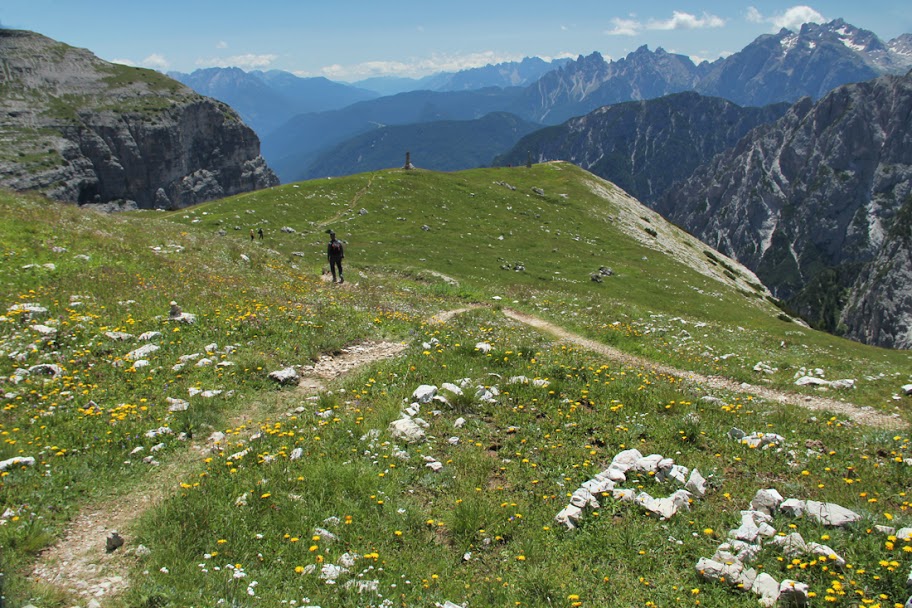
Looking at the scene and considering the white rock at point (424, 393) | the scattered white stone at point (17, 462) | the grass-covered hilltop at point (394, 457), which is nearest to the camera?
the grass-covered hilltop at point (394, 457)

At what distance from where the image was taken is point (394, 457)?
34.3 ft

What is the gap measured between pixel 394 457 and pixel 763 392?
46.0 ft

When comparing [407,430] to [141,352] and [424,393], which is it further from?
[141,352]

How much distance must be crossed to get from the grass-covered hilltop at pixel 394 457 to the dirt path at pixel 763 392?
17 cm

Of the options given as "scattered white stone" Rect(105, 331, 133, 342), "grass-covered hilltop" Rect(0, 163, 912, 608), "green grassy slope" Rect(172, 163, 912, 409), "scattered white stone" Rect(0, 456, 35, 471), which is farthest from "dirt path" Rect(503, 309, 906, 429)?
"scattered white stone" Rect(0, 456, 35, 471)

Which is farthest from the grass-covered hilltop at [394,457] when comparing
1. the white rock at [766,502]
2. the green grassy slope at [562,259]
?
the green grassy slope at [562,259]

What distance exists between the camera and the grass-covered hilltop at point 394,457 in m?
7.37

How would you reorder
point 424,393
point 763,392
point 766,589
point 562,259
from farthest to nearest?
point 562,259 < point 763,392 < point 424,393 < point 766,589

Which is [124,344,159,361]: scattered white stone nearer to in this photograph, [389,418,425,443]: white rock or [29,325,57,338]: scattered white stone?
[29,325,57,338]: scattered white stone

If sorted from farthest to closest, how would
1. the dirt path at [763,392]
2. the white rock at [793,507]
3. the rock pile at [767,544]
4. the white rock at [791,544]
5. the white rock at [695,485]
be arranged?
the dirt path at [763,392] < the white rock at [695,485] < the white rock at [793,507] < the white rock at [791,544] < the rock pile at [767,544]

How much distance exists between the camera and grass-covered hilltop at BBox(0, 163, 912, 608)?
7.37 metres

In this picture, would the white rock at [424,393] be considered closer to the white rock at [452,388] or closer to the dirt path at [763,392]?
the white rock at [452,388]

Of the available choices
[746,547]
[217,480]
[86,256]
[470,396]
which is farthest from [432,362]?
[86,256]

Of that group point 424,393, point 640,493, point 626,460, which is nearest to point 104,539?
point 424,393
